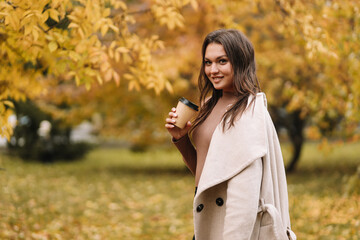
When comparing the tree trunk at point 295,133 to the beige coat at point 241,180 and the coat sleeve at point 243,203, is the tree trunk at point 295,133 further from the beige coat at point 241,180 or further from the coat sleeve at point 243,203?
the coat sleeve at point 243,203

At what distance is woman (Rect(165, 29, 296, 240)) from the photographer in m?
1.97

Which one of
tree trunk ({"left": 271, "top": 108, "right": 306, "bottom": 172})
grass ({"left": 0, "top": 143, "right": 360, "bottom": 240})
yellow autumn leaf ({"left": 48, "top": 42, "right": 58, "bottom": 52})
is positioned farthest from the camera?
tree trunk ({"left": 271, "top": 108, "right": 306, "bottom": 172})

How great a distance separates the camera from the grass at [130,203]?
5996 millimetres

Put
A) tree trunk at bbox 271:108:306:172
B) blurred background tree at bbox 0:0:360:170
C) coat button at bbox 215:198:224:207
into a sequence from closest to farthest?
coat button at bbox 215:198:224:207
blurred background tree at bbox 0:0:360:170
tree trunk at bbox 271:108:306:172

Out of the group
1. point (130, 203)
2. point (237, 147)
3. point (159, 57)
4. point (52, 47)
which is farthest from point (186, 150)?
point (159, 57)

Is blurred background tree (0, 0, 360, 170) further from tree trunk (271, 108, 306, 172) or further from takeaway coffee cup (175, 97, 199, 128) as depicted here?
takeaway coffee cup (175, 97, 199, 128)

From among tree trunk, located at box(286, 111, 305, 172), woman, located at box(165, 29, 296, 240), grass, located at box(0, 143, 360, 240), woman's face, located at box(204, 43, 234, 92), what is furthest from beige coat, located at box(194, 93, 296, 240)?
tree trunk, located at box(286, 111, 305, 172)

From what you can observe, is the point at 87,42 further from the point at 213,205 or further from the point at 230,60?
the point at 213,205

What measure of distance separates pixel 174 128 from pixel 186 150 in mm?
197

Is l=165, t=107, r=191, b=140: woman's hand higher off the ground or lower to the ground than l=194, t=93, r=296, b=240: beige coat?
higher

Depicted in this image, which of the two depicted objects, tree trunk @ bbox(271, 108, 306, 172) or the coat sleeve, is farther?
tree trunk @ bbox(271, 108, 306, 172)

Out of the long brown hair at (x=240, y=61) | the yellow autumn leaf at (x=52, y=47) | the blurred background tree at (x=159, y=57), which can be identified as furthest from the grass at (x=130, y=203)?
the long brown hair at (x=240, y=61)

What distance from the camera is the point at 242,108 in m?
2.09

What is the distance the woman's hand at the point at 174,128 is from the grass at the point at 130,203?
11.5 feet
